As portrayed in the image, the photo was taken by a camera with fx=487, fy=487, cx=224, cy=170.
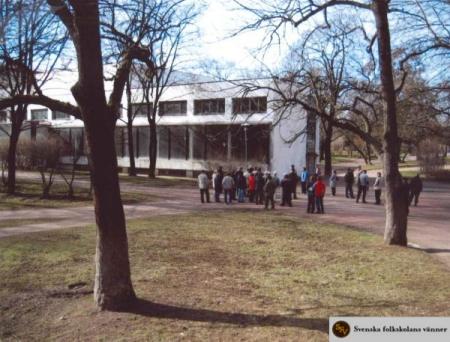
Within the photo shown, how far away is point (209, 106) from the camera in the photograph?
156 feet

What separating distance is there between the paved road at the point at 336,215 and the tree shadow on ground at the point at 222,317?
17.6ft

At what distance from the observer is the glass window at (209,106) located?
46.1 meters

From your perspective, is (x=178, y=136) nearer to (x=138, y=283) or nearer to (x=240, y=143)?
(x=240, y=143)

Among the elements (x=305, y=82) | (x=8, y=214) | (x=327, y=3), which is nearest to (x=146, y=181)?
(x=8, y=214)

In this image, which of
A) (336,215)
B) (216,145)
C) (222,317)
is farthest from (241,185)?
(216,145)

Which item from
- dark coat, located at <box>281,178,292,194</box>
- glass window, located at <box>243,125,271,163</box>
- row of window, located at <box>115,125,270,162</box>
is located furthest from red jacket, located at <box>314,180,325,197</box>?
glass window, located at <box>243,125,271,163</box>

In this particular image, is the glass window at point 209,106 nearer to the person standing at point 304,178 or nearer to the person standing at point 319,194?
the person standing at point 304,178

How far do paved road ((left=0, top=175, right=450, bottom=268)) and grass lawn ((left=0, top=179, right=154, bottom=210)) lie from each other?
1.36m

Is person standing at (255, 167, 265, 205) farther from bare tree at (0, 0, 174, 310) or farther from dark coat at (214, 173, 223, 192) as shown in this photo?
bare tree at (0, 0, 174, 310)

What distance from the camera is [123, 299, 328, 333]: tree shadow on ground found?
602 cm

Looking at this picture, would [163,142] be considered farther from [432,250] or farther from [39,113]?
[432,250]

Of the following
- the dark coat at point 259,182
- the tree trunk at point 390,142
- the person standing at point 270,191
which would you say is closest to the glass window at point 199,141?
the dark coat at point 259,182

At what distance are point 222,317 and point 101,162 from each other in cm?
258

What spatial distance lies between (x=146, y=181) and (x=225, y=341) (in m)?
31.1
